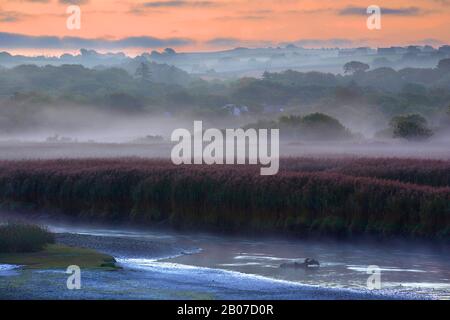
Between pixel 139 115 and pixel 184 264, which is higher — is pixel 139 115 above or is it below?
above

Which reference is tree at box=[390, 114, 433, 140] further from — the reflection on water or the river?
the reflection on water

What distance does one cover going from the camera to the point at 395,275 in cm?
2627

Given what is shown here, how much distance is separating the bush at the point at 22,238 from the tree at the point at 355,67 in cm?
16281

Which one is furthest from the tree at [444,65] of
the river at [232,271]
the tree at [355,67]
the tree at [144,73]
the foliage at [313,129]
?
the river at [232,271]

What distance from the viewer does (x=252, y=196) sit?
122 ft

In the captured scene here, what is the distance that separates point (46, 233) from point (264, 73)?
520 feet

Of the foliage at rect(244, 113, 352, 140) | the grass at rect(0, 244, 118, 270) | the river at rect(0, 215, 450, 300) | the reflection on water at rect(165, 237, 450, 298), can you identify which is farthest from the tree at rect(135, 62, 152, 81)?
the grass at rect(0, 244, 118, 270)

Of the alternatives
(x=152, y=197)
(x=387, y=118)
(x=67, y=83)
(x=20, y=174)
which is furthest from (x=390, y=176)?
(x=67, y=83)

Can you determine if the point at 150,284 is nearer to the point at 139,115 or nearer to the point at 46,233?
the point at 46,233

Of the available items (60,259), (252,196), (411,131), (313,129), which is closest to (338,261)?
(60,259)

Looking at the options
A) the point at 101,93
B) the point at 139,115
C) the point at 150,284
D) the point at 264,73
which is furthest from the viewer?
the point at 264,73

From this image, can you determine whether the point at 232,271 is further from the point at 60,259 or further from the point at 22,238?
the point at 22,238

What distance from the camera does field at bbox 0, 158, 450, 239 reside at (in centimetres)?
3456

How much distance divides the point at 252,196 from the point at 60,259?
39.7ft
